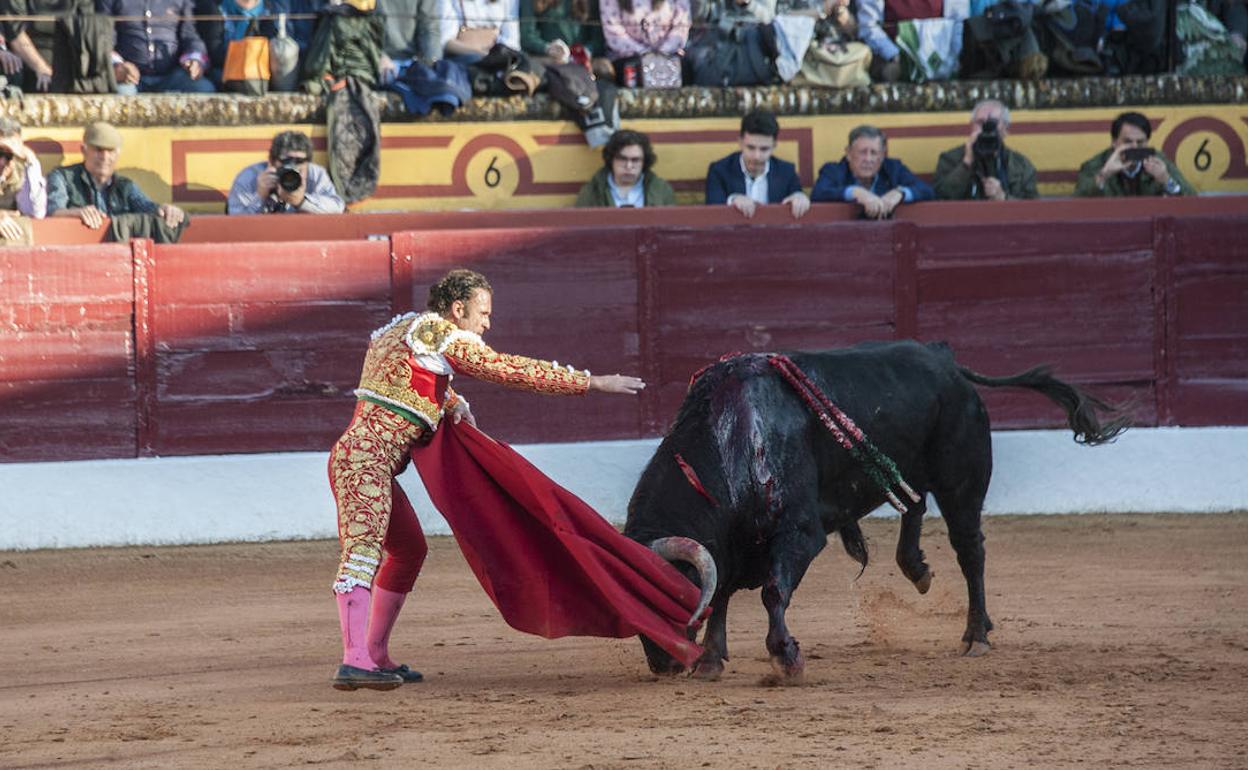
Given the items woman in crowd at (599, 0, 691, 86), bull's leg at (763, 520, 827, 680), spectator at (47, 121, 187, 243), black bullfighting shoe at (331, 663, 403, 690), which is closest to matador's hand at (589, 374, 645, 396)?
bull's leg at (763, 520, 827, 680)

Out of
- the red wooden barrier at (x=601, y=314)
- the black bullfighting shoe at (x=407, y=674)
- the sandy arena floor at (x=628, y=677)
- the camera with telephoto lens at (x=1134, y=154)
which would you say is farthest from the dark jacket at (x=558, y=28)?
the black bullfighting shoe at (x=407, y=674)

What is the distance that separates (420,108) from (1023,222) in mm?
2790

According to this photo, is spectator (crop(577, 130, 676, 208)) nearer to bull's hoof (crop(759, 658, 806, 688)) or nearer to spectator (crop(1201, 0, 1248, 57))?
spectator (crop(1201, 0, 1248, 57))

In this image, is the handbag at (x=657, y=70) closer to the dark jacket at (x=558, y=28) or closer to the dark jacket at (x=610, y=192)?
the dark jacket at (x=558, y=28)

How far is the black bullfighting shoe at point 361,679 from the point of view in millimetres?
4429

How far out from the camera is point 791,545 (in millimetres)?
4656

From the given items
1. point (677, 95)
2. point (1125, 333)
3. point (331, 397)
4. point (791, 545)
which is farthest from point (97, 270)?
point (1125, 333)

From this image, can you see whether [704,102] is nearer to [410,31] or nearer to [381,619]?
[410,31]

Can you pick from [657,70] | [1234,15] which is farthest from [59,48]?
[1234,15]

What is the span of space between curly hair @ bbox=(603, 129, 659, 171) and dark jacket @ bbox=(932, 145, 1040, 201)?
131 cm

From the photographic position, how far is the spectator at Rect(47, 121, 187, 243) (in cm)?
757

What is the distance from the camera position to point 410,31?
8.93 metres

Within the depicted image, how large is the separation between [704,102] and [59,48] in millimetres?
3010

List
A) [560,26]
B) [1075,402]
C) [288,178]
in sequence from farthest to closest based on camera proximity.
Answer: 1. [560,26]
2. [288,178]
3. [1075,402]
